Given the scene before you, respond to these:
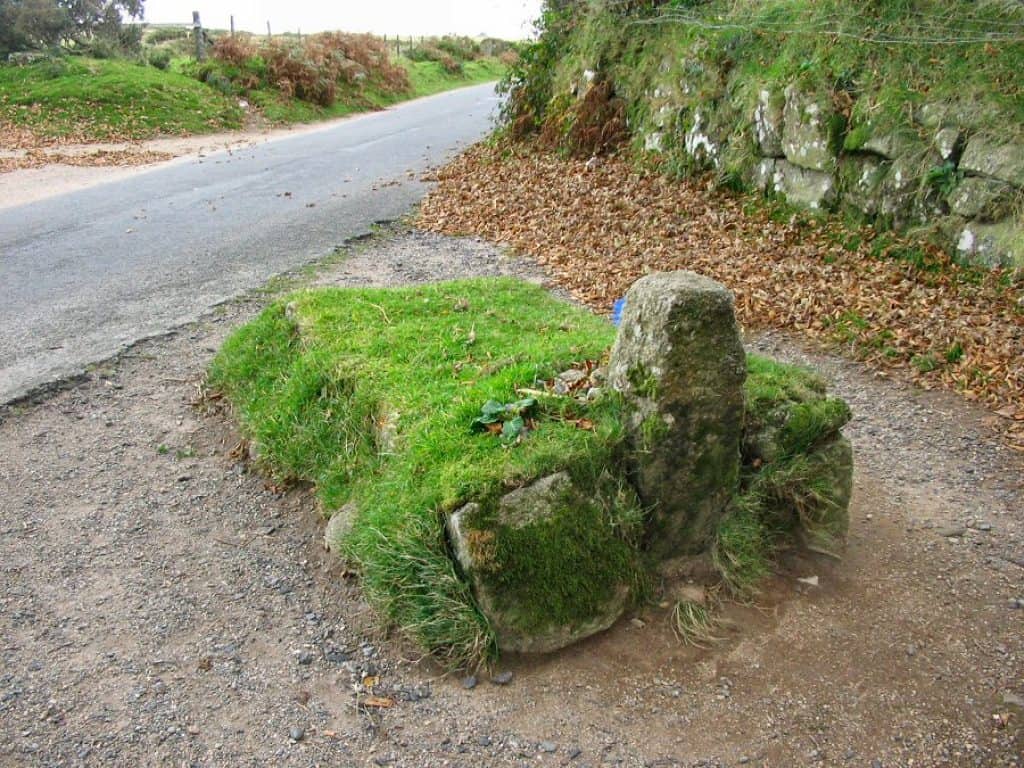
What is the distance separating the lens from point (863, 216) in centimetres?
884

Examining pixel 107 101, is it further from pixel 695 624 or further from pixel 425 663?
pixel 695 624

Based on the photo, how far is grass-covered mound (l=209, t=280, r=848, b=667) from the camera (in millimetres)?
3789

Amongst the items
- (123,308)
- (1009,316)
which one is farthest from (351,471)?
(1009,316)

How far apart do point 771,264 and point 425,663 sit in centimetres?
629

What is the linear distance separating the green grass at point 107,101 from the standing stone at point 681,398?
18.3 metres

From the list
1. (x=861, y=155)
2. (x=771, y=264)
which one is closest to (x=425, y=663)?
(x=771, y=264)

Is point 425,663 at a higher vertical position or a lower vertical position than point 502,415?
lower

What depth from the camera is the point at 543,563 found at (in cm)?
379

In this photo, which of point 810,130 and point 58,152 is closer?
point 810,130

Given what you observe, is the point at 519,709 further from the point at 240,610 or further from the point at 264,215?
the point at 264,215

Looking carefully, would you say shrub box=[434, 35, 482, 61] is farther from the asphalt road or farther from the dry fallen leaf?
the dry fallen leaf

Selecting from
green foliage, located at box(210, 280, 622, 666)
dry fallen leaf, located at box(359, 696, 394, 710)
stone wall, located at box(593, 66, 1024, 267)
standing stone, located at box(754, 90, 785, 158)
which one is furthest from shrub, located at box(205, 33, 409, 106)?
dry fallen leaf, located at box(359, 696, 394, 710)

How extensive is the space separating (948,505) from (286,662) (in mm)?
3769

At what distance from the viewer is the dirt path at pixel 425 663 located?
3.40 meters
